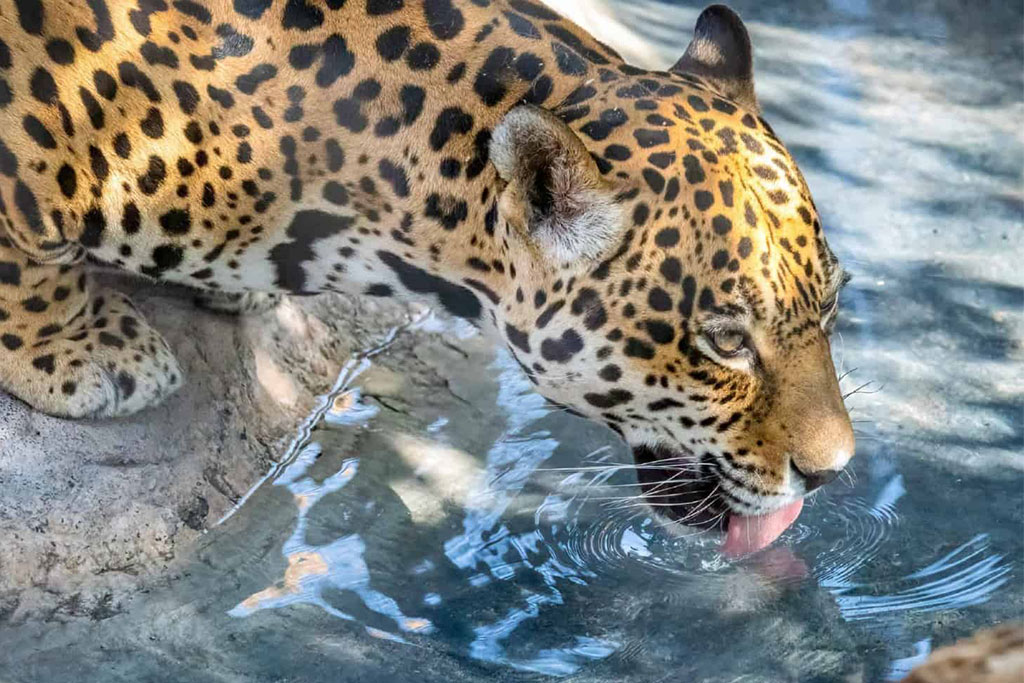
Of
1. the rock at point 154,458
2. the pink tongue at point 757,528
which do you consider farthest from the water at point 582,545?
the pink tongue at point 757,528

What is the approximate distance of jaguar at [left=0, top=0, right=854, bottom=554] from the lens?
4.86m

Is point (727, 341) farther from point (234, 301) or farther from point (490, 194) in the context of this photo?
point (234, 301)

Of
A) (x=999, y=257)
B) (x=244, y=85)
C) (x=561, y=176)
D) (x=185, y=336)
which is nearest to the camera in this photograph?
(x=561, y=176)

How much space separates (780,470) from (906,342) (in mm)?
2605

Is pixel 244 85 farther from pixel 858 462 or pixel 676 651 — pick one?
pixel 858 462

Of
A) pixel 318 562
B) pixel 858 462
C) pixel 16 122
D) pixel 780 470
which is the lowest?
pixel 318 562

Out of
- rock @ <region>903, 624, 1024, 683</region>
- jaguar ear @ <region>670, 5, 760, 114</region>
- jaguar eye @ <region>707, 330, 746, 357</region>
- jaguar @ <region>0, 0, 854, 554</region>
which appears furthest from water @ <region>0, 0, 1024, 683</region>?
rock @ <region>903, 624, 1024, 683</region>

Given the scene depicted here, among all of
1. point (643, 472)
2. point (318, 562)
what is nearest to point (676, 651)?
point (643, 472)

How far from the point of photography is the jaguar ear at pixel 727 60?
5.47m

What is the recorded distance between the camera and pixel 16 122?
5.29 m

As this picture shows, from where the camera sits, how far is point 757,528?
5383mm

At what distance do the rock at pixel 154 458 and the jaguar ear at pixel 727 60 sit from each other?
2.41m

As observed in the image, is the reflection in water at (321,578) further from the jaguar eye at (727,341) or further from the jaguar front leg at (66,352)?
the jaguar eye at (727,341)

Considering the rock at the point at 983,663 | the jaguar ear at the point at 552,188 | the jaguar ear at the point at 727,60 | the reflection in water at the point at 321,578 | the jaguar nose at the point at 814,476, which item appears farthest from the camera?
the reflection in water at the point at 321,578
